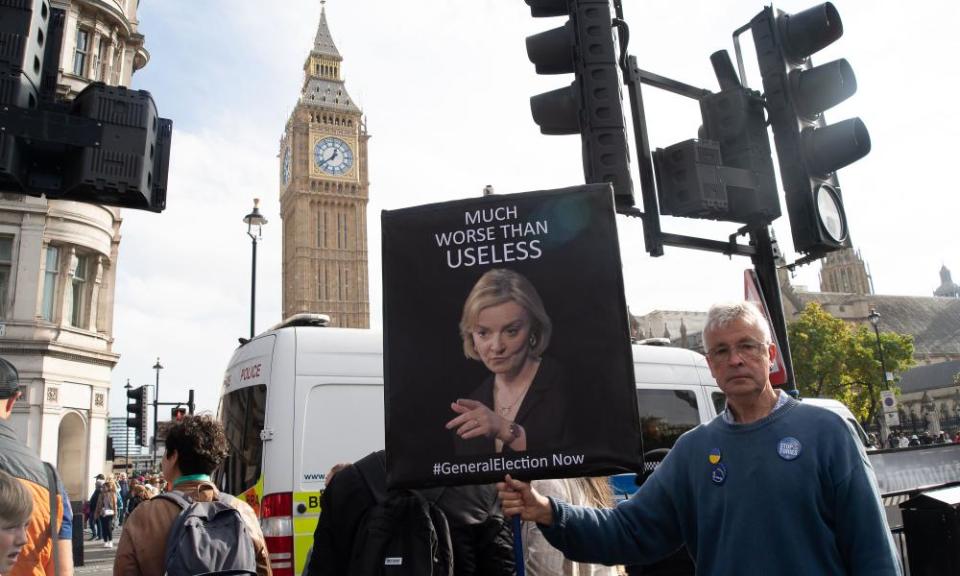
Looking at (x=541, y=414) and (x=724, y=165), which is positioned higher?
(x=724, y=165)

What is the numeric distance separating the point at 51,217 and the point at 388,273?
27.6 meters

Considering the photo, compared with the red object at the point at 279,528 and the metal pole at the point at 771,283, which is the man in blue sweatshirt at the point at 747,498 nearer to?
the metal pole at the point at 771,283

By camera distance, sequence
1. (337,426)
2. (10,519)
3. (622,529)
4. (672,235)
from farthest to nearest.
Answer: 1. (337,426)
2. (672,235)
3. (622,529)
4. (10,519)

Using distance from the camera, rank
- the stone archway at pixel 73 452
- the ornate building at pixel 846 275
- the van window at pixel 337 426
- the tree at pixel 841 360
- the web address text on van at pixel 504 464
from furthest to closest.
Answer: the ornate building at pixel 846 275, the tree at pixel 841 360, the stone archway at pixel 73 452, the van window at pixel 337 426, the web address text on van at pixel 504 464

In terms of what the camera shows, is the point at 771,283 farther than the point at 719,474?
Yes

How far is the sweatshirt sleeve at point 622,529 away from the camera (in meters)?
2.50

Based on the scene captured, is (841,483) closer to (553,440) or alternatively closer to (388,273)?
(553,440)

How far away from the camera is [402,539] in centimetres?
281

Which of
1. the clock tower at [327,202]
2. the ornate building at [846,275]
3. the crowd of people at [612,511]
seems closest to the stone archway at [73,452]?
the crowd of people at [612,511]

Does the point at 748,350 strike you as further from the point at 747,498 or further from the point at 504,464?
the point at 504,464

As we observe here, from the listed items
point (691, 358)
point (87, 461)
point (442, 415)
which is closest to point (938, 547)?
point (442, 415)

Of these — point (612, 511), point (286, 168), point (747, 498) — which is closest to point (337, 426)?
point (612, 511)

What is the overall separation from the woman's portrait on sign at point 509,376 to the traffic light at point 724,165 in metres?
2.42

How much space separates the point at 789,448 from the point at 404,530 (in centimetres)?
141
